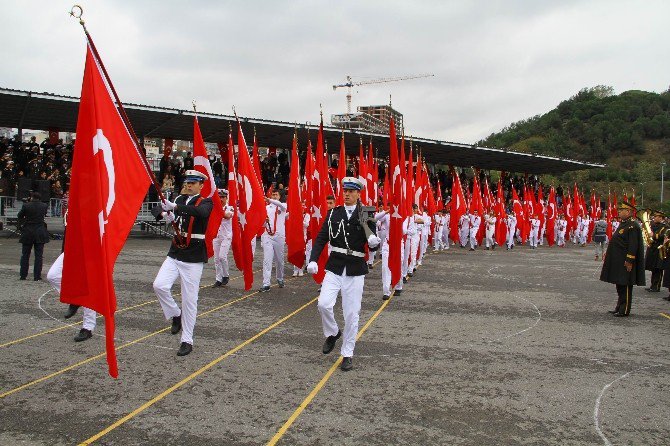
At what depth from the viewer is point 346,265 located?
21.2ft

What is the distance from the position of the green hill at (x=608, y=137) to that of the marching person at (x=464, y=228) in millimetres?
58291

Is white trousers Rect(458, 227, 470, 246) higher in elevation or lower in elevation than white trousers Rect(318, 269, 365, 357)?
lower

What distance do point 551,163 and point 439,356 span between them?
3805cm

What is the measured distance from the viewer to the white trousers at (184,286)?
6.54 m

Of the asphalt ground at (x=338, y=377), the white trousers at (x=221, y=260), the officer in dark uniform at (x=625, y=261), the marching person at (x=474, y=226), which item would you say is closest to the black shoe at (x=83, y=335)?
the asphalt ground at (x=338, y=377)

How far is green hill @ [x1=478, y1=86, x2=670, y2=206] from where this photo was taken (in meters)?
82.9

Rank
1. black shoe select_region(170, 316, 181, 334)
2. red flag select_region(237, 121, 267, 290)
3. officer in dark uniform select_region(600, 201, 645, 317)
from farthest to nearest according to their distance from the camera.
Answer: red flag select_region(237, 121, 267, 290)
officer in dark uniform select_region(600, 201, 645, 317)
black shoe select_region(170, 316, 181, 334)

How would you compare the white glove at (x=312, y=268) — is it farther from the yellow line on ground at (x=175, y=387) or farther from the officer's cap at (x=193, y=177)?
the officer's cap at (x=193, y=177)

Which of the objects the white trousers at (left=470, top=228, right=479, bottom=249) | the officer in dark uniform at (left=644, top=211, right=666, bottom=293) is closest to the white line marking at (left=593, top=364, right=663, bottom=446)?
the officer in dark uniform at (left=644, top=211, right=666, bottom=293)

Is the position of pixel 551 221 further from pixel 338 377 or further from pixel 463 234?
pixel 338 377

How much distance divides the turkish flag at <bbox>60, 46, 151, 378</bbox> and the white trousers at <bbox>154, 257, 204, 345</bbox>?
1823 millimetres

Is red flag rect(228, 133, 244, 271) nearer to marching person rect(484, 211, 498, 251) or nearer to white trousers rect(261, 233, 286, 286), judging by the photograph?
white trousers rect(261, 233, 286, 286)

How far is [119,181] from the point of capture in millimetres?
4953

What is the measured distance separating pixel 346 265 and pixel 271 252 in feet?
17.6
